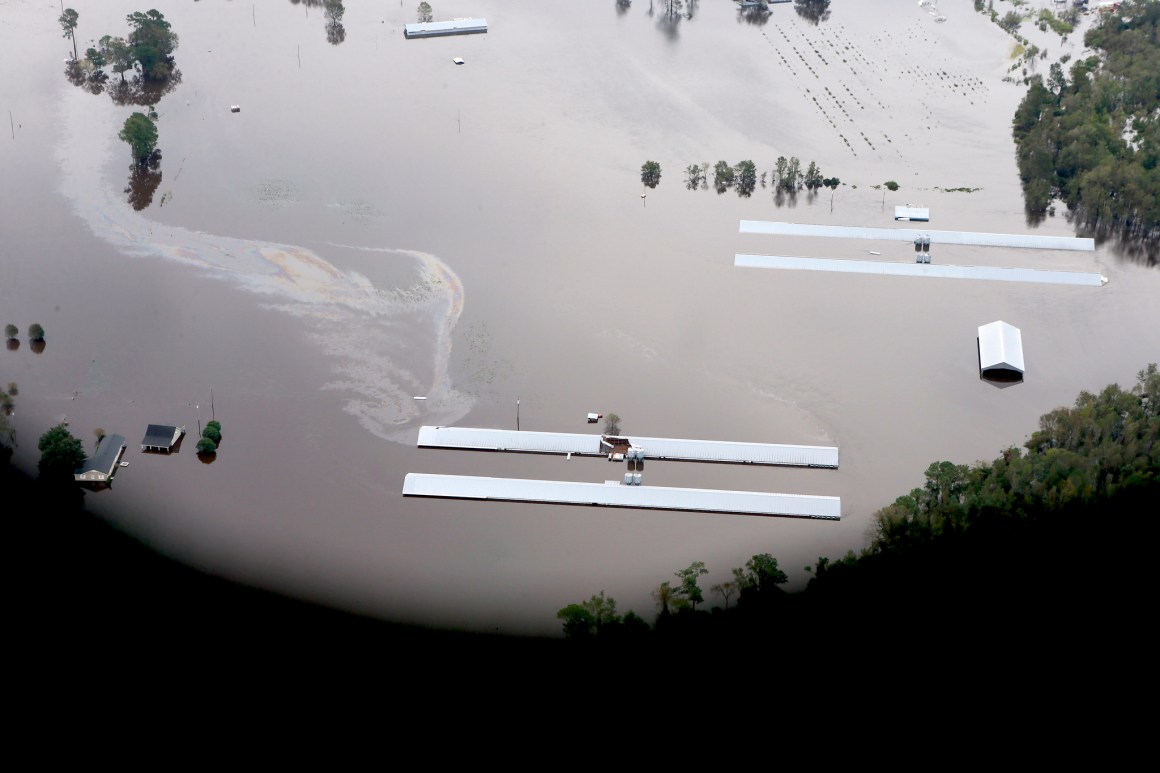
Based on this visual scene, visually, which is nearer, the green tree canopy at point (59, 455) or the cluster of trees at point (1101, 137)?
the green tree canopy at point (59, 455)

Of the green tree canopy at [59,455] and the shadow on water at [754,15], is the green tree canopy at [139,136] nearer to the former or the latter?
the green tree canopy at [59,455]

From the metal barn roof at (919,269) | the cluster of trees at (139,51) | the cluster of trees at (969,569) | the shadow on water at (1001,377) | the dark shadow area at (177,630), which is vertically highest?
the cluster of trees at (139,51)

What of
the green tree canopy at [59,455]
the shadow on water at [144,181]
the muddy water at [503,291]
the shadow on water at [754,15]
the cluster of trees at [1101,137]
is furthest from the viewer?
the shadow on water at [754,15]

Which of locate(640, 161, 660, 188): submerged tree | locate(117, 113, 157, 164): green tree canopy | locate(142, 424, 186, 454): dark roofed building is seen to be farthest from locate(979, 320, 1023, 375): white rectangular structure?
locate(117, 113, 157, 164): green tree canopy

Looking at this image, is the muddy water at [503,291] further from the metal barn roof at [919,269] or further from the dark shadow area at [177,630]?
the dark shadow area at [177,630]

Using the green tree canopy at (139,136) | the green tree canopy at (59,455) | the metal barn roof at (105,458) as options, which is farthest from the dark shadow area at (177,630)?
the green tree canopy at (139,136)

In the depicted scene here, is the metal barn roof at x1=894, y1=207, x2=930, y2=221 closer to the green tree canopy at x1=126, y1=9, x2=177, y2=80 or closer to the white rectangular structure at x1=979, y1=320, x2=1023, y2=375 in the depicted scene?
the white rectangular structure at x1=979, y1=320, x2=1023, y2=375

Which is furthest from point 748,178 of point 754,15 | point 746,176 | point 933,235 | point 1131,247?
point 754,15

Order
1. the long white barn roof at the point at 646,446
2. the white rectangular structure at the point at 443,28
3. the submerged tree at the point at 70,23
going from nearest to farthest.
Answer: the long white barn roof at the point at 646,446
the submerged tree at the point at 70,23
the white rectangular structure at the point at 443,28

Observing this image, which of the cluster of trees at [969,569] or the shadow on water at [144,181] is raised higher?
the shadow on water at [144,181]

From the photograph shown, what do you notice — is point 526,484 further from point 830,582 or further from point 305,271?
point 305,271
